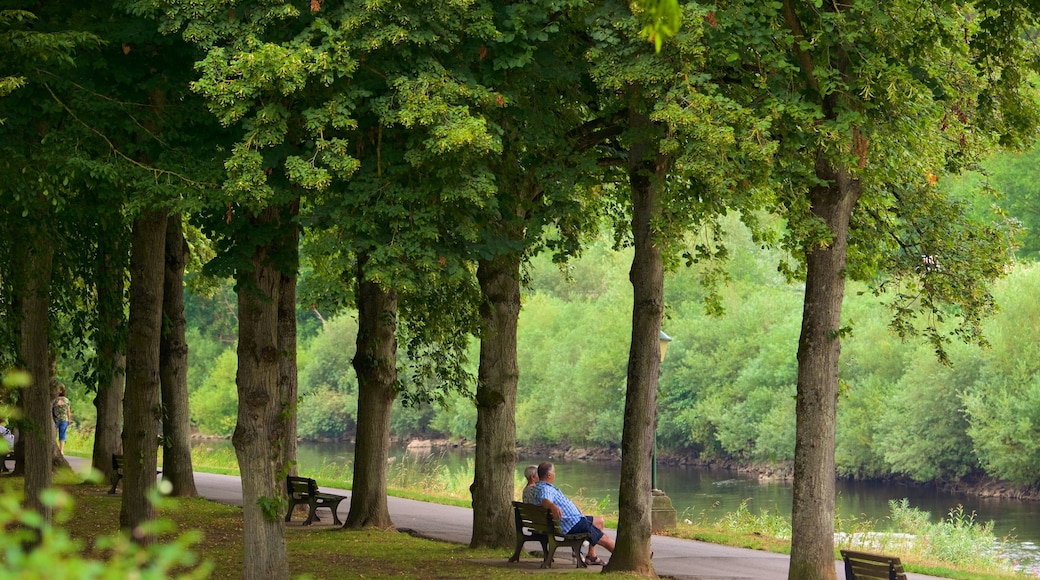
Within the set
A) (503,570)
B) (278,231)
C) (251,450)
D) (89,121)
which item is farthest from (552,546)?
(89,121)

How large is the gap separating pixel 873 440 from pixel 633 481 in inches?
1447

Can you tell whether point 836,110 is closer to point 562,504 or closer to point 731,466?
point 562,504

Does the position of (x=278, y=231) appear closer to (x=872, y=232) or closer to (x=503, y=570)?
(x=503, y=570)

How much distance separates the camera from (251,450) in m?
12.0

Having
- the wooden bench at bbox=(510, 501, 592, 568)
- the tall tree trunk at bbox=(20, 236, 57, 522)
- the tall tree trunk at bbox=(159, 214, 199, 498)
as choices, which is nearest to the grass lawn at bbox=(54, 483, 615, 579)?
the wooden bench at bbox=(510, 501, 592, 568)

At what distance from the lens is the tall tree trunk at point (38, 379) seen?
13.3m

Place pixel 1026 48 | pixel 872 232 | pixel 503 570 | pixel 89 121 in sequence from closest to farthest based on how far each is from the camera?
pixel 89 121
pixel 1026 48
pixel 503 570
pixel 872 232

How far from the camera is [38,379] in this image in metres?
13.6

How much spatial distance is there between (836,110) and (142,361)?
318 inches

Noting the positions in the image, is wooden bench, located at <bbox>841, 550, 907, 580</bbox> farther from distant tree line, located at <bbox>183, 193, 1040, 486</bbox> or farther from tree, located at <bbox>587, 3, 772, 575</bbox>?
distant tree line, located at <bbox>183, 193, 1040, 486</bbox>

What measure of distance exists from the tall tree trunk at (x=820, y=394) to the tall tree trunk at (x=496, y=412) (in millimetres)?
4173

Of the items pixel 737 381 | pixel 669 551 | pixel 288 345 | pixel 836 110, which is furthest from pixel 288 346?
pixel 737 381

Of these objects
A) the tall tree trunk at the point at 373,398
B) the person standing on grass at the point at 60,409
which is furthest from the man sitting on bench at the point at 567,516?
the person standing on grass at the point at 60,409

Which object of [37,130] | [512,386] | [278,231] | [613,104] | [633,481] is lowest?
[633,481]
